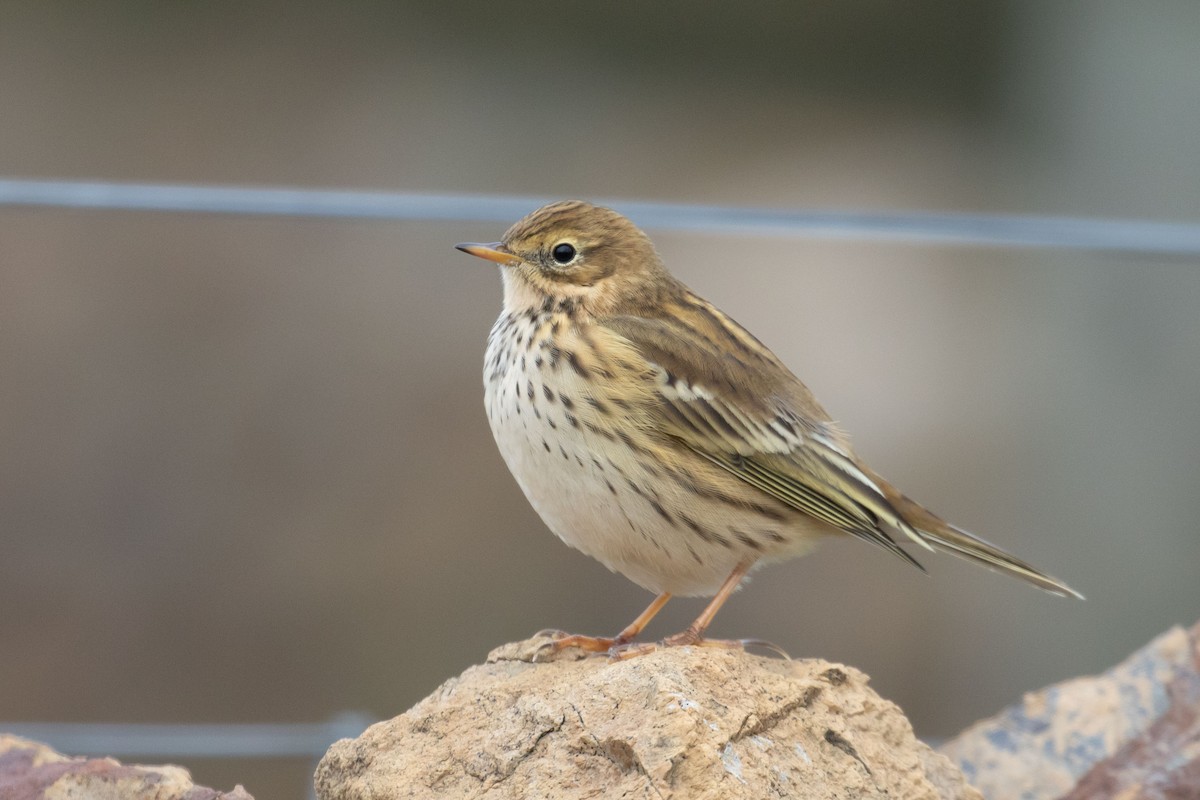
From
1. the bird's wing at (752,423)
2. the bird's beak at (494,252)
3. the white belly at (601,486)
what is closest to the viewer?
the white belly at (601,486)

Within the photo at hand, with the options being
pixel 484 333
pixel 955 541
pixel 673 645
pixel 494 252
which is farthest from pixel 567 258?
pixel 484 333

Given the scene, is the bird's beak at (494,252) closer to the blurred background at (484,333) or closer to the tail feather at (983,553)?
the tail feather at (983,553)

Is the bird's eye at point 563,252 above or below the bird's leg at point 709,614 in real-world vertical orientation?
above

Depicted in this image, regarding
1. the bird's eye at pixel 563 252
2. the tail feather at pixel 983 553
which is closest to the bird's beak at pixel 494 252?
the bird's eye at pixel 563 252

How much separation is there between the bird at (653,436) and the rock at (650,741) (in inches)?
16.4

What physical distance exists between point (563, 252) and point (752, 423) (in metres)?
0.75

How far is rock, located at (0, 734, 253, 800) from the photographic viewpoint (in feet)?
11.1

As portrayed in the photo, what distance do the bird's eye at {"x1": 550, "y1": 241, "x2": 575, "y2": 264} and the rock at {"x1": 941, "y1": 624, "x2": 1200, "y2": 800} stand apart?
1858 mm

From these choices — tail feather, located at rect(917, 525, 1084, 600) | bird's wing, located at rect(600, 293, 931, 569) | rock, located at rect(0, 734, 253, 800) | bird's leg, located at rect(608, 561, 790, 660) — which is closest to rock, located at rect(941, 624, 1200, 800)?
tail feather, located at rect(917, 525, 1084, 600)

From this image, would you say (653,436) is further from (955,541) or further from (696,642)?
(955,541)

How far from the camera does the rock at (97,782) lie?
339 cm

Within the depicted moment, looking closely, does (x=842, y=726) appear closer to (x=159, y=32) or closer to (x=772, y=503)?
(x=772, y=503)

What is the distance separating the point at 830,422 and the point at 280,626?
6.72 metres

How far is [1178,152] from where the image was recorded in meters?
12.0
